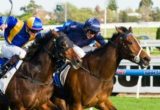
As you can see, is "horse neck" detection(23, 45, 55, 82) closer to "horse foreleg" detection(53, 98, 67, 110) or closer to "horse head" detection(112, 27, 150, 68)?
"horse foreleg" detection(53, 98, 67, 110)

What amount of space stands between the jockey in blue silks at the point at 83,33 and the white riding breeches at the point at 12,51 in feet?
3.79

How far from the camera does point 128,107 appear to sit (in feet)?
38.4

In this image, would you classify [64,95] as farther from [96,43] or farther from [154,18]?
[154,18]

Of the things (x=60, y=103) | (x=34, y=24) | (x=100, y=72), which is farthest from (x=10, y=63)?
(x=100, y=72)

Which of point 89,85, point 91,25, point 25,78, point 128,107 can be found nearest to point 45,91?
point 25,78

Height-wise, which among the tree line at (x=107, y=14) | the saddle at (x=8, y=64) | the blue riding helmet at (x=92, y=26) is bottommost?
the tree line at (x=107, y=14)

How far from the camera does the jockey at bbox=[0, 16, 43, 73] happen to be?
8.56 metres

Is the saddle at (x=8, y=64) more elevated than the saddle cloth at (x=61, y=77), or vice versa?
the saddle at (x=8, y=64)

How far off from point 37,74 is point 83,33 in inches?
68.3

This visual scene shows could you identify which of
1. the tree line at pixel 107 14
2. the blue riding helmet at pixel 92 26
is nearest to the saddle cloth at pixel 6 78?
the blue riding helmet at pixel 92 26

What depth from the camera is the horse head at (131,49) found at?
29.7 ft

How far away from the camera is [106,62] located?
364 inches

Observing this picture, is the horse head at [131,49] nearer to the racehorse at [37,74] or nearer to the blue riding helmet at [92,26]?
the blue riding helmet at [92,26]

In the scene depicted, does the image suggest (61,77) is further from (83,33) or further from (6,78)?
(6,78)
